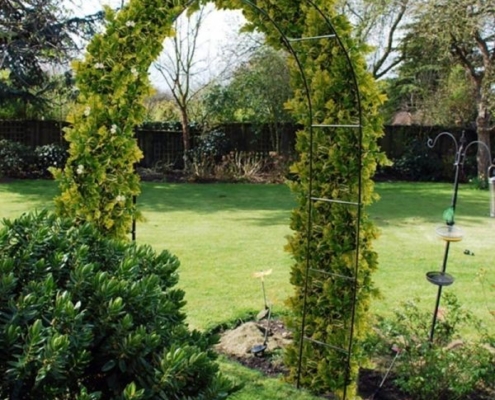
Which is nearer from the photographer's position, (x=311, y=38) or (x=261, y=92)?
(x=311, y=38)

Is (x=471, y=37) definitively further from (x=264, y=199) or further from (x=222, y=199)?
(x=222, y=199)

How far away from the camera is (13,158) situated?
13.0 metres

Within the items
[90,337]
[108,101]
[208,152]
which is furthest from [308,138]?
[208,152]

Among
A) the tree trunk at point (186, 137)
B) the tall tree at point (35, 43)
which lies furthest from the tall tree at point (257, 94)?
the tall tree at point (35, 43)

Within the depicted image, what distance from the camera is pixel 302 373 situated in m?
3.14

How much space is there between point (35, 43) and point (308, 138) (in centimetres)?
1008

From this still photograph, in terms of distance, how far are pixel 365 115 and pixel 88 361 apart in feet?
6.37

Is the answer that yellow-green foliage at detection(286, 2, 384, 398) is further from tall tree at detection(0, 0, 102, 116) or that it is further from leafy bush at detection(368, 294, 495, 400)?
tall tree at detection(0, 0, 102, 116)

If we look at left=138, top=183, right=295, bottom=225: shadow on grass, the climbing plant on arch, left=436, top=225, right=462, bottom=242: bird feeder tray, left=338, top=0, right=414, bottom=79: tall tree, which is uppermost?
left=338, top=0, right=414, bottom=79: tall tree

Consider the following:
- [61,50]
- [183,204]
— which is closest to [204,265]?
[183,204]

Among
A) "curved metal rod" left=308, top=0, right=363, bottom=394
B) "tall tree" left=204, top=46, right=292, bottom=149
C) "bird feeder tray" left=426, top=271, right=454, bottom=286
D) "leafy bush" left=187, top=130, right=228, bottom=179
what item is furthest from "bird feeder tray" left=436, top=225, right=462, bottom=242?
"tall tree" left=204, top=46, right=292, bottom=149

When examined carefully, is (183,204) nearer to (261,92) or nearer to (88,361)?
(261,92)

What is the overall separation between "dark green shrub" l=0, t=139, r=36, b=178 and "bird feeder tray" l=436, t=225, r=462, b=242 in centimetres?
1178

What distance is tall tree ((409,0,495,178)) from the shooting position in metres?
12.2
